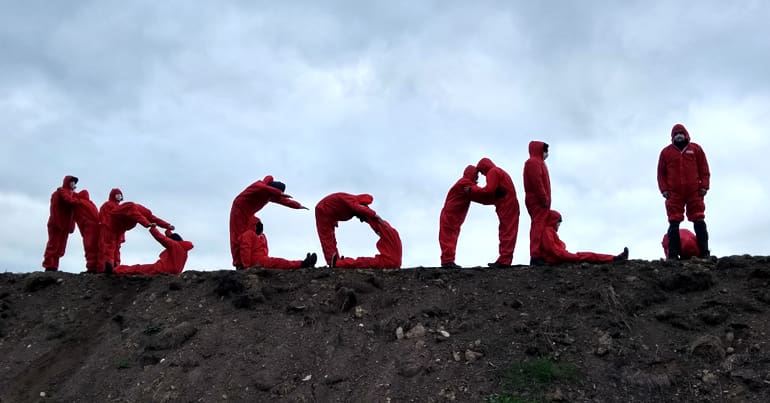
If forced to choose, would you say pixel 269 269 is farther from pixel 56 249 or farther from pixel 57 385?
pixel 56 249

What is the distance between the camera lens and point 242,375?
30.2ft

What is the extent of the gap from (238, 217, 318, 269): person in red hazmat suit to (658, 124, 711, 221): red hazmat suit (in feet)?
17.2

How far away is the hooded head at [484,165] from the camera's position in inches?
480

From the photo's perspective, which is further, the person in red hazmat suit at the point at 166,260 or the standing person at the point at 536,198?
the person in red hazmat suit at the point at 166,260

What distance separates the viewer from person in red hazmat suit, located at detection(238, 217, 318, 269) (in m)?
12.4

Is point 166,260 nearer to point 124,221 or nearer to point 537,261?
point 124,221

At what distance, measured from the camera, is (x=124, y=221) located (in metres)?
13.9

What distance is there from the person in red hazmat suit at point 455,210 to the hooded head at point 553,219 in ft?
2.92

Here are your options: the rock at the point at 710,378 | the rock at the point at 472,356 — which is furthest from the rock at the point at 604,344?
the rock at the point at 472,356

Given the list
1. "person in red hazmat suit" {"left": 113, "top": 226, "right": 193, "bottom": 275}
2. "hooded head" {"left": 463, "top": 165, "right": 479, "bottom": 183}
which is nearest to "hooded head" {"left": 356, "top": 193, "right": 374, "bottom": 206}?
"hooded head" {"left": 463, "top": 165, "right": 479, "bottom": 183}

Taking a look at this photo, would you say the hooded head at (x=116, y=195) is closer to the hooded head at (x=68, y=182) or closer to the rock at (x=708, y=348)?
the hooded head at (x=68, y=182)

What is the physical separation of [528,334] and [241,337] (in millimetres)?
3503

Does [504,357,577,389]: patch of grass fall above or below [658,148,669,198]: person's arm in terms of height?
below

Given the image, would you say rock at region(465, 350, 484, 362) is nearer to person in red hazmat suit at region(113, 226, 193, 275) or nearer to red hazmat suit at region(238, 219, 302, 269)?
red hazmat suit at region(238, 219, 302, 269)
